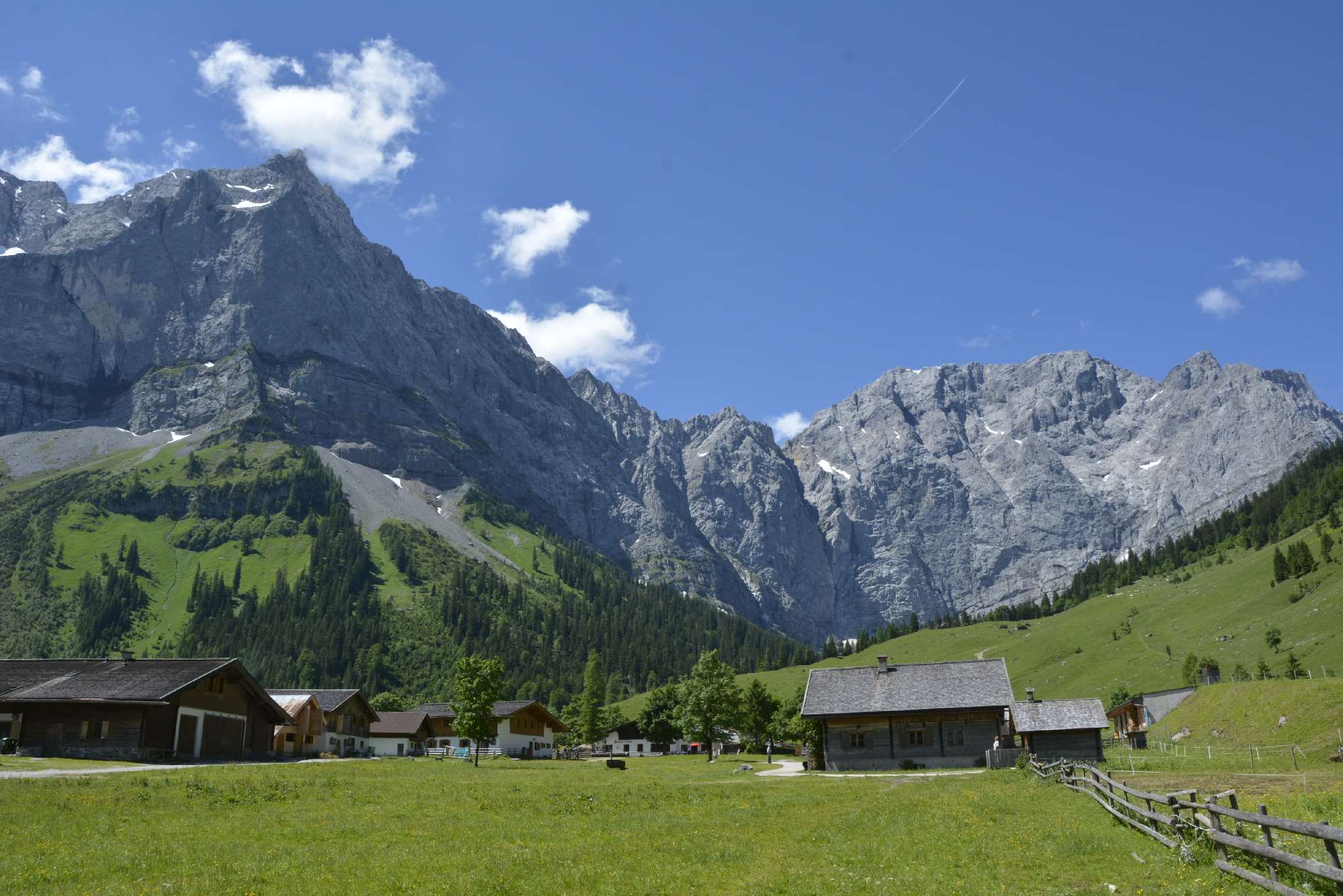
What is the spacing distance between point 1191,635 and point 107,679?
153 m

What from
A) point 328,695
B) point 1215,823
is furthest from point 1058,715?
point 328,695

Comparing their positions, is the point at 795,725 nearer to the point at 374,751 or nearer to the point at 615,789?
the point at 374,751

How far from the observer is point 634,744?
14825 cm

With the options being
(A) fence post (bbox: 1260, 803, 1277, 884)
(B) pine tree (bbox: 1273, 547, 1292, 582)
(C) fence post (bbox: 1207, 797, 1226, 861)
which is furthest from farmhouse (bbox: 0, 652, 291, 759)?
(B) pine tree (bbox: 1273, 547, 1292, 582)

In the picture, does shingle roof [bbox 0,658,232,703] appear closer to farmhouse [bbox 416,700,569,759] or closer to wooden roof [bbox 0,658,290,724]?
wooden roof [bbox 0,658,290,724]

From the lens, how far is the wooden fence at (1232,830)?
562 inches

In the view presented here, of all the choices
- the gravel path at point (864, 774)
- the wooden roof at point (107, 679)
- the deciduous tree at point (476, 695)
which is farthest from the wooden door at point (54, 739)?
the gravel path at point (864, 774)

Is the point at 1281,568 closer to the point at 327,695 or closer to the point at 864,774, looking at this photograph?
the point at 864,774

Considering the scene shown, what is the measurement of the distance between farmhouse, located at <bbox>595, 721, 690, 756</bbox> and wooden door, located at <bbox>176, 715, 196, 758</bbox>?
8712cm

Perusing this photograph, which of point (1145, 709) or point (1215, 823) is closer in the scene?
point (1215, 823)

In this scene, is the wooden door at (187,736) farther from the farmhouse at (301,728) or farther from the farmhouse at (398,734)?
the farmhouse at (398,734)

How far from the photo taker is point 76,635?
200 m

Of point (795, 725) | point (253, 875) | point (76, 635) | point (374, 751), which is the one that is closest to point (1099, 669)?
point (795, 725)

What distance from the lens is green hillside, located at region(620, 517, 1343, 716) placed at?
128 meters
